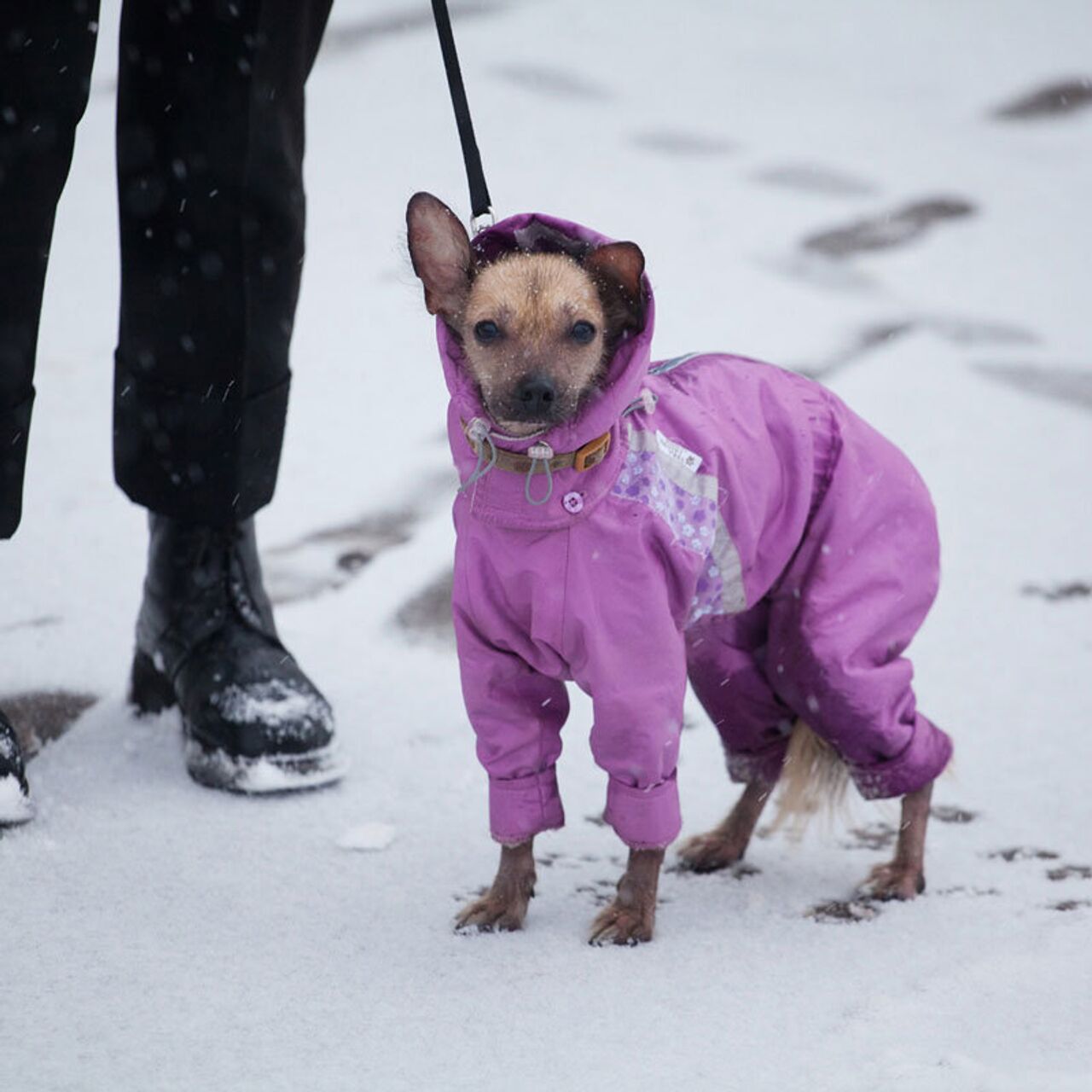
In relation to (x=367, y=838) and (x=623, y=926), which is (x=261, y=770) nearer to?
(x=367, y=838)

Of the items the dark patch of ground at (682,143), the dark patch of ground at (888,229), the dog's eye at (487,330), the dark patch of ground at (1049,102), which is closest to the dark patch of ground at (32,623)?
the dog's eye at (487,330)

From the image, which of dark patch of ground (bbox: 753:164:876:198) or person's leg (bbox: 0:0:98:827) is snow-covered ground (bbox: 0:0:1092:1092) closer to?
dark patch of ground (bbox: 753:164:876:198)

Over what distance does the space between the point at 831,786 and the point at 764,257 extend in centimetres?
354

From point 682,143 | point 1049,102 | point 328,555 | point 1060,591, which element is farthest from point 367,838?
point 1049,102

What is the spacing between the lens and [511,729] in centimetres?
221

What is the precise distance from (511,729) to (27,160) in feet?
3.59

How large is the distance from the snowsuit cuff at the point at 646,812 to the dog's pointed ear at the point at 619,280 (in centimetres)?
62

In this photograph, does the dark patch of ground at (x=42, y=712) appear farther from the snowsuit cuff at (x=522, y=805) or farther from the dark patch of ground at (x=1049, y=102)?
the dark patch of ground at (x=1049, y=102)

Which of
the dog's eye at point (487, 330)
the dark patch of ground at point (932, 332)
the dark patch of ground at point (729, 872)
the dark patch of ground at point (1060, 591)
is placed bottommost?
the dark patch of ground at point (729, 872)

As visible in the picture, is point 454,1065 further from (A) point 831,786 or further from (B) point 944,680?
(B) point 944,680

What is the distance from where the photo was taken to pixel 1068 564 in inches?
145

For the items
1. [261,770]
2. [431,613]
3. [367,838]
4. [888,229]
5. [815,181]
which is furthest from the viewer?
[815,181]

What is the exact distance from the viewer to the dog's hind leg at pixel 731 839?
8.48ft

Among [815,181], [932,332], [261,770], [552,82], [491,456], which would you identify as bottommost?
[261,770]
